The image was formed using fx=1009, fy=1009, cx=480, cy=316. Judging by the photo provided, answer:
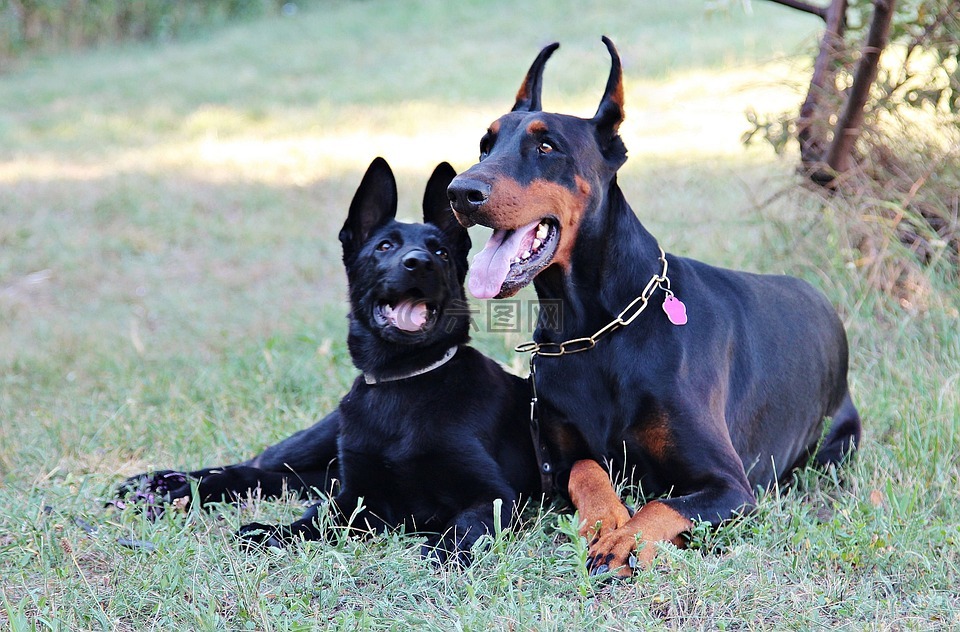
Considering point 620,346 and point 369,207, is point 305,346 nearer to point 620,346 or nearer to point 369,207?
point 369,207

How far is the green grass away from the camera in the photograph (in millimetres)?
2680

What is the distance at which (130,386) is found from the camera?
192 inches

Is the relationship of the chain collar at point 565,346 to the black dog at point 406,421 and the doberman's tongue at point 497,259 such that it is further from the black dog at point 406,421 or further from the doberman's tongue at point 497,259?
the doberman's tongue at point 497,259

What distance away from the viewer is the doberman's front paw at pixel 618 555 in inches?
107

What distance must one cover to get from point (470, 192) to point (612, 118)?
0.64 meters

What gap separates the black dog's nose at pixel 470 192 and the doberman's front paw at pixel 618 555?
3.32 ft

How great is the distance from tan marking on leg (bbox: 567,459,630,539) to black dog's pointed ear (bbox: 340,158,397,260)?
3.98ft

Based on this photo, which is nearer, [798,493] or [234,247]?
[798,493]

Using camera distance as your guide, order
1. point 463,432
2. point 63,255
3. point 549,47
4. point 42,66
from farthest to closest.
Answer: point 42,66 → point 63,255 → point 549,47 → point 463,432

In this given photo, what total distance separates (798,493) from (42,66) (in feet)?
45.8

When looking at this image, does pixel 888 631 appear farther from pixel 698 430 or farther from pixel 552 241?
pixel 552 241

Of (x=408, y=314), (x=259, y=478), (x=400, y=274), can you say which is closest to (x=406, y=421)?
(x=408, y=314)

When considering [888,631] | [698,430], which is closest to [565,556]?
[698,430]

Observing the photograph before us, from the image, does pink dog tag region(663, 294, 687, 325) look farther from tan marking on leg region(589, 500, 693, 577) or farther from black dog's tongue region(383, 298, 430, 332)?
black dog's tongue region(383, 298, 430, 332)
